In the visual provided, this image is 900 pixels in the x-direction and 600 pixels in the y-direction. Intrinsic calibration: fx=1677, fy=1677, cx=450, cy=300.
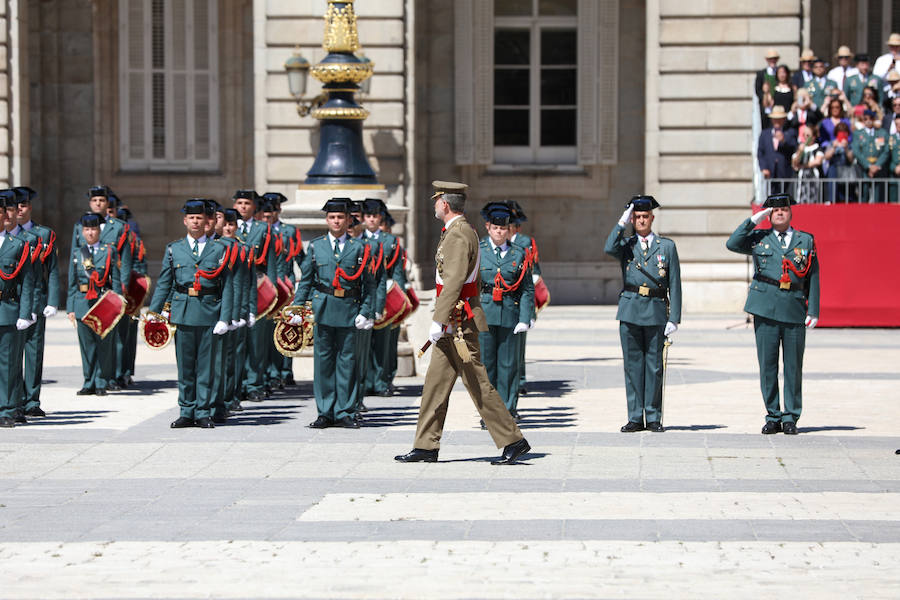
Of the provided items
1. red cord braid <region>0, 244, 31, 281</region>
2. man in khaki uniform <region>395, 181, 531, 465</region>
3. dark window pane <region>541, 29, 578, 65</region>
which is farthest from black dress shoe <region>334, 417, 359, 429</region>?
dark window pane <region>541, 29, 578, 65</region>

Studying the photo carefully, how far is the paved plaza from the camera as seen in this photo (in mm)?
7648

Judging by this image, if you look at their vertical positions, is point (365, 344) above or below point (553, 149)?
below

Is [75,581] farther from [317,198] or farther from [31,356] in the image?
[317,198]

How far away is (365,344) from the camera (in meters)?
13.1

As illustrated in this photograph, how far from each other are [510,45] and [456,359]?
15.6 m

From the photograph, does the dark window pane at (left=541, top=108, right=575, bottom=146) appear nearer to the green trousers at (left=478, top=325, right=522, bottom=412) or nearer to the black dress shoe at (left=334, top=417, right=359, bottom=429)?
the green trousers at (left=478, top=325, right=522, bottom=412)

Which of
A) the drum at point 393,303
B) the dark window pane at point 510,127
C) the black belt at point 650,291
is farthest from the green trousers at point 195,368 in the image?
the dark window pane at point 510,127

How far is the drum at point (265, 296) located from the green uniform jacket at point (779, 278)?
4.31 m

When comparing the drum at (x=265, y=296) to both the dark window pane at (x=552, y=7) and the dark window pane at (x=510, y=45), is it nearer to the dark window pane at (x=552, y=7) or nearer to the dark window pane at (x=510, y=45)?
the dark window pane at (x=510, y=45)

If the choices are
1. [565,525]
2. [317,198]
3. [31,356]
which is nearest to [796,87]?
[317,198]

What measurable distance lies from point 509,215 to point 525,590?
5.66 metres

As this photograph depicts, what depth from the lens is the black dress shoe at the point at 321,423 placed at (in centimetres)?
1263

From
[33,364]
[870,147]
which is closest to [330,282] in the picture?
[33,364]

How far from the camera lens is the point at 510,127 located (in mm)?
25938
